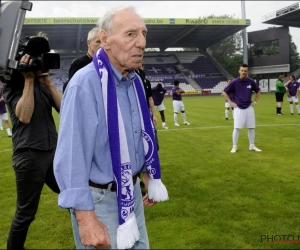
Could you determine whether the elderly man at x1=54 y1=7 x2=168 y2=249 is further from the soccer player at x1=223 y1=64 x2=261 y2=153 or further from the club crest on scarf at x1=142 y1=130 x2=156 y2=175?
the soccer player at x1=223 y1=64 x2=261 y2=153

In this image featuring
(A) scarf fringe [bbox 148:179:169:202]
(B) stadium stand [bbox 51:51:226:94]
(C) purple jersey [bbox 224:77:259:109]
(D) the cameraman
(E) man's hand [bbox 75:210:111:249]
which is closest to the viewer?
(E) man's hand [bbox 75:210:111:249]

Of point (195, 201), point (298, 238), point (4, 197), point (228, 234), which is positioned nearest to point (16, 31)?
point (228, 234)

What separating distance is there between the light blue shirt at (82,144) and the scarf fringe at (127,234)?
9.6 inches

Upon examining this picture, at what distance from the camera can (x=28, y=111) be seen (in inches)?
119

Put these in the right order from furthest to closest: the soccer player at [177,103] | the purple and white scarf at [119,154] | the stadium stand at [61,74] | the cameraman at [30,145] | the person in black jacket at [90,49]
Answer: the stadium stand at [61,74], the soccer player at [177,103], the person in black jacket at [90,49], the cameraman at [30,145], the purple and white scarf at [119,154]

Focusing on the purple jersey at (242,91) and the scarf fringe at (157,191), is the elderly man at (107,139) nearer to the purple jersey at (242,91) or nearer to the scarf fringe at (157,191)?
the scarf fringe at (157,191)

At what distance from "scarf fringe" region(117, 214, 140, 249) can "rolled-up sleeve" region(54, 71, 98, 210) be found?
0.24 metres

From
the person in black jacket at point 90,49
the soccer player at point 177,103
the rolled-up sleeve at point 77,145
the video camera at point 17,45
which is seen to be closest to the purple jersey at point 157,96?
the soccer player at point 177,103

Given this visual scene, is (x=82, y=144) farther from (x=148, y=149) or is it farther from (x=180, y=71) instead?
(x=180, y=71)

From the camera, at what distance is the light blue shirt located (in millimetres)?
1755

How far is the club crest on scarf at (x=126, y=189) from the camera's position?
1907mm

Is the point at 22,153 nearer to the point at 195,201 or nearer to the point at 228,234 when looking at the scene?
the point at 228,234

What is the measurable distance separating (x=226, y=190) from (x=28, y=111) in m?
3.81

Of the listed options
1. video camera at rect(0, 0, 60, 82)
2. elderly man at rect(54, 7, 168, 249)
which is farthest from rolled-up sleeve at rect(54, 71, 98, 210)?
video camera at rect(0, 0, 60, 82)
